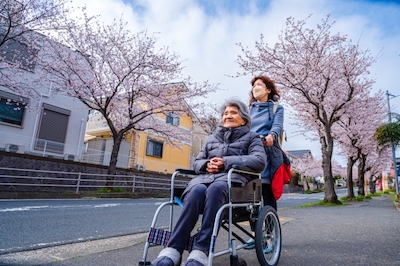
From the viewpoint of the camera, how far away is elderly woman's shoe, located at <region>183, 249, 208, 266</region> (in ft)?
4.81

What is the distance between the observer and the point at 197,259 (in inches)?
58.3

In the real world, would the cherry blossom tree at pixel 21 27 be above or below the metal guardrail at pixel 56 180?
above

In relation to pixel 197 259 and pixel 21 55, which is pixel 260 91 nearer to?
pixel 197 259

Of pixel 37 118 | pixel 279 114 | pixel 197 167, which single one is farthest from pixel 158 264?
pixel 37 118

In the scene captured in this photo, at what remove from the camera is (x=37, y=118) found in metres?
13.4

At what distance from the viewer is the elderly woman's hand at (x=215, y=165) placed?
6.65ft

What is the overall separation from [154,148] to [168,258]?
19.8 m

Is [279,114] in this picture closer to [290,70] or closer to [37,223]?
[37,223]

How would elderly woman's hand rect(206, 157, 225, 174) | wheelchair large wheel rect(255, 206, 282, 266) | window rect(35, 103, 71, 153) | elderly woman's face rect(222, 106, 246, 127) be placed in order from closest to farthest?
elderly woman's hand rect(206, 157, 225, 174), wheelchair large wheel rect(255, 206, 282, 266), elderly woman's face rect(222, 106, 246, 127), window rect(35, 103, 71, 153)

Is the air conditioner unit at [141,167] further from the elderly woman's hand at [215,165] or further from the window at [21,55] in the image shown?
the elderly woman's hand at [215,165]

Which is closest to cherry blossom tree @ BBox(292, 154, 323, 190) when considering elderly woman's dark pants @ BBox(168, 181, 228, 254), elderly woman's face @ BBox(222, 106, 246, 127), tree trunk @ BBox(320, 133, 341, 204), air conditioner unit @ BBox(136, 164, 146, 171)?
air conditioner unit @ BBox(136, 164, 146, 171)

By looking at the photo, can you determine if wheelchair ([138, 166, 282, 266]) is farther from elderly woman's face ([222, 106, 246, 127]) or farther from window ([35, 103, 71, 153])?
window ([35, 103, 71, 153])

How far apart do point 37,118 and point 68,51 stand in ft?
11.9

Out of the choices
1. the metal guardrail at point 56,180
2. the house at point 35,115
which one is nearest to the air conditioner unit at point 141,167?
the metal guardrail at point 56,180
